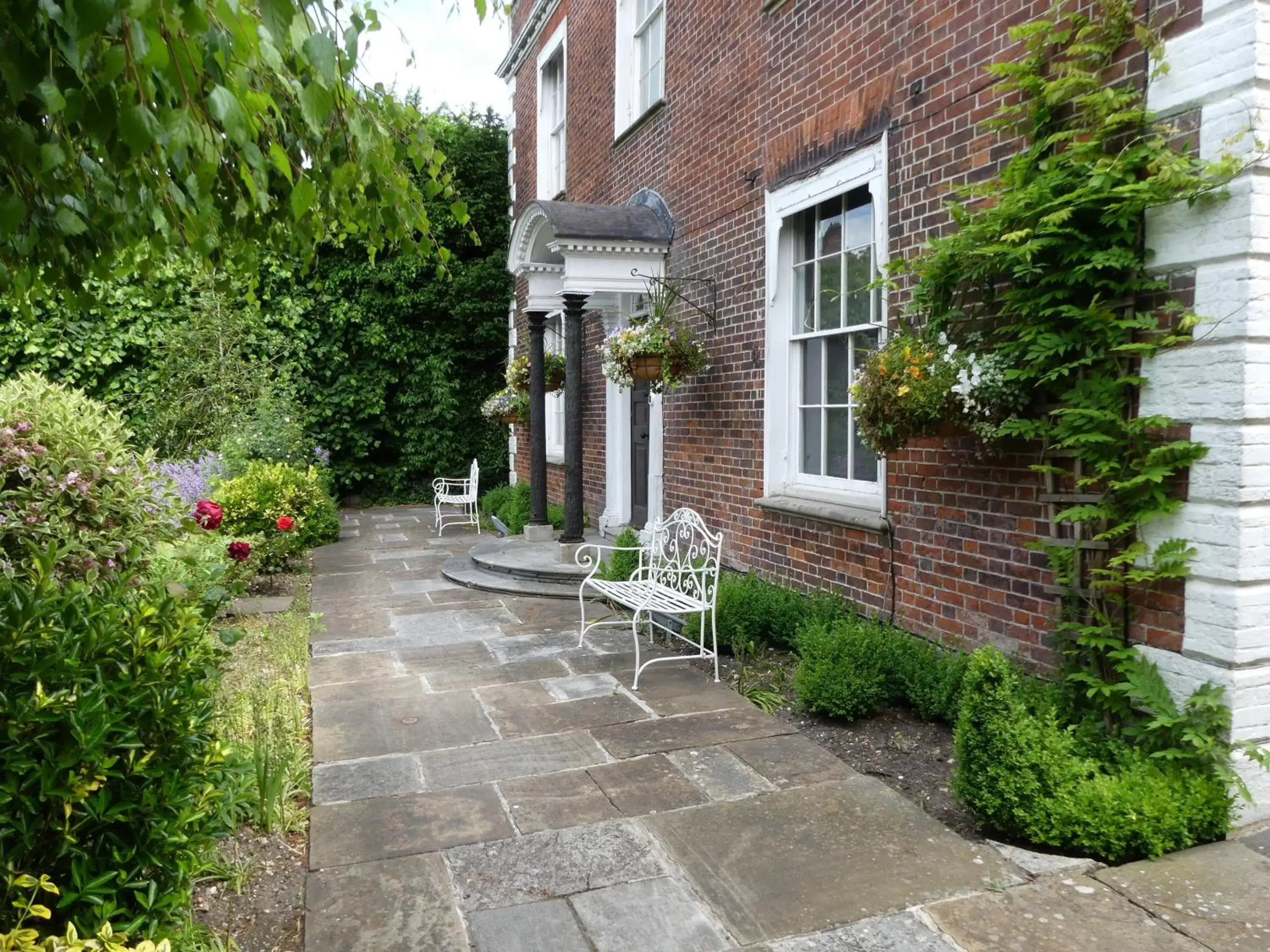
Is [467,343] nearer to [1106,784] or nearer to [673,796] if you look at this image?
[673,796]

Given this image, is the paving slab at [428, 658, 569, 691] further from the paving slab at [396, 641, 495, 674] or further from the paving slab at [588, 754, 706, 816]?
the paving slab at [588, 754, 706, 816]

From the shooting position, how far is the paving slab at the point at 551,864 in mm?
3055

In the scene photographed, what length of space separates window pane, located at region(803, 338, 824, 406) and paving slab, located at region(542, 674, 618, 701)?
2.30 meters

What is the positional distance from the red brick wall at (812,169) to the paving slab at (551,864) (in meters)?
2.06

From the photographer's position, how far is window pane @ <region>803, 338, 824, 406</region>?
6.22 meters

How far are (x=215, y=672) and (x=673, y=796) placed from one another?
1.84 metres

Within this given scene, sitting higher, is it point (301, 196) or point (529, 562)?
point (301, 196)

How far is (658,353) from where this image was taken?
7.05 meters

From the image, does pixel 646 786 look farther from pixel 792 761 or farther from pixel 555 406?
pixel 555 406

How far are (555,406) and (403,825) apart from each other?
9.28 meters

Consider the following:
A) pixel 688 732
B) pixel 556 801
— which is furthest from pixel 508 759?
pixel 688 732

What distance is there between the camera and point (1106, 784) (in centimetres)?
324

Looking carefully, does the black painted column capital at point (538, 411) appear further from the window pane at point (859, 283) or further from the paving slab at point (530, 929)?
the paving slab at point (530, 929)

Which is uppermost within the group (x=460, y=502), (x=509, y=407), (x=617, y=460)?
(x=509, y=407)
